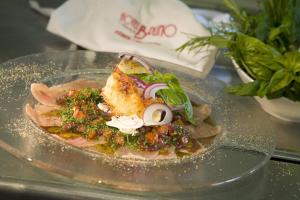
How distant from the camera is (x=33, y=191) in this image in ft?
2.60

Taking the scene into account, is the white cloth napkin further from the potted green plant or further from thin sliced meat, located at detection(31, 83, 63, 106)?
thin sliced meat, located at detection(31, 83, 63, 106)

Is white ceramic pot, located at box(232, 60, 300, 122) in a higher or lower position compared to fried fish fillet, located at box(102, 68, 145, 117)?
lower

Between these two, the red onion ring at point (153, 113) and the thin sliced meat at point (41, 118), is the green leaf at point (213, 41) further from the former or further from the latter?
the thin sliced meat at point (41, 118)

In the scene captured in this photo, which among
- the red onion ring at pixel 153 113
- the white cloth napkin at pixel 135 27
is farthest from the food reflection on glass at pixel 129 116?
the white cloth napkin at pixel 135 27

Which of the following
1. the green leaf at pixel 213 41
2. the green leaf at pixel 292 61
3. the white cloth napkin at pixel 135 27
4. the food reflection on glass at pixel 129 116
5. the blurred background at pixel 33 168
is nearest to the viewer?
the blurred background at pixel 33 168

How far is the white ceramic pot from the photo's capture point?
1.12 m

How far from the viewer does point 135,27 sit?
4.53 ft

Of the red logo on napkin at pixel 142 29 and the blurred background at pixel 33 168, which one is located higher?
the red logo on napkin at pixel 142 29

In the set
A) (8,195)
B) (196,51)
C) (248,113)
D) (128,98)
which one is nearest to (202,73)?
(196,51)

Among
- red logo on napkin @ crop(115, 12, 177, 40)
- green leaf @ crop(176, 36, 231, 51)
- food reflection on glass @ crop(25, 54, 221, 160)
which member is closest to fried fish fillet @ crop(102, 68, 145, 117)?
food reflection on glass @ crop(25, 54, 221, 160)

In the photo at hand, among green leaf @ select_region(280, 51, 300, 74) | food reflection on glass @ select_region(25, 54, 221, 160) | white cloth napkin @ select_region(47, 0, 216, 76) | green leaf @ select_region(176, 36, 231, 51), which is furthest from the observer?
white cloth napkin @ select_region(47, 0, 216, 76)

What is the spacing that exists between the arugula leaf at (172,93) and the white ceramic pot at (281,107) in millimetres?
212

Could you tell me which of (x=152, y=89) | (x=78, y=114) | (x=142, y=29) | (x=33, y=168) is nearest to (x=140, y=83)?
(x=152, y=89)

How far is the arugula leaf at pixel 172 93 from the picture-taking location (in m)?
0.97
